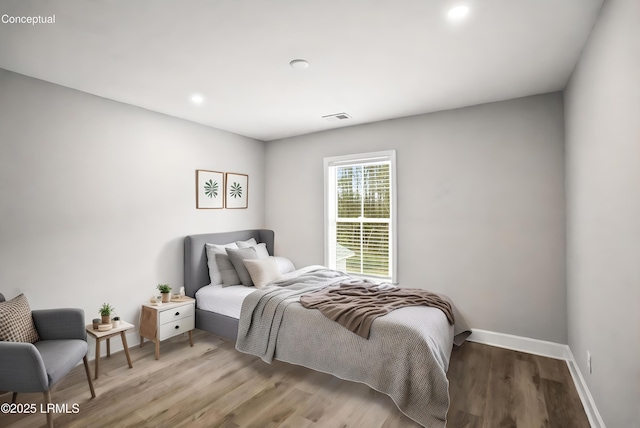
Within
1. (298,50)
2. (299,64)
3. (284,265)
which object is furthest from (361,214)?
(298,50)

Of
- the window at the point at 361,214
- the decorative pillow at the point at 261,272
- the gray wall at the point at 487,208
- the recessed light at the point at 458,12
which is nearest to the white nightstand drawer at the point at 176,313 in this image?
the decorative pillow at the point at 261,272

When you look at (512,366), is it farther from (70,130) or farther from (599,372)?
(70,130)

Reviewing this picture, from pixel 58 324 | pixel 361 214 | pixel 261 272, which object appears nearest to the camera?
pixel 58 324

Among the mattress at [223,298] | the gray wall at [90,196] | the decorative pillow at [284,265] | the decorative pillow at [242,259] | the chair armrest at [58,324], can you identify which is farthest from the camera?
the decorative pillow at [284,265]

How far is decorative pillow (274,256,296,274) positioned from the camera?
464cm

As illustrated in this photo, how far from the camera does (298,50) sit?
2414mm

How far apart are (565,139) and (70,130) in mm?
4687

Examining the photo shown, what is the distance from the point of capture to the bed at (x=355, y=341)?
2250 mm

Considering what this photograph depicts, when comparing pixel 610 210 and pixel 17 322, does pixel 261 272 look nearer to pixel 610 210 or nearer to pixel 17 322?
pixel 17 322

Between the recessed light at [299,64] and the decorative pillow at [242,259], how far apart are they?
2.30m

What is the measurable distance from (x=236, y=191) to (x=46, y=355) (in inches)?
117

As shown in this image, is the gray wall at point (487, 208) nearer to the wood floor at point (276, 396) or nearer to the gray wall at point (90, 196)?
the wood floor at point (276, 396)

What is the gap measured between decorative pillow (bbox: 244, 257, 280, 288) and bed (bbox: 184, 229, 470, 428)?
150 millimetres

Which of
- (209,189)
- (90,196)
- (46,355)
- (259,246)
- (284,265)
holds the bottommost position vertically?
(46,355)
